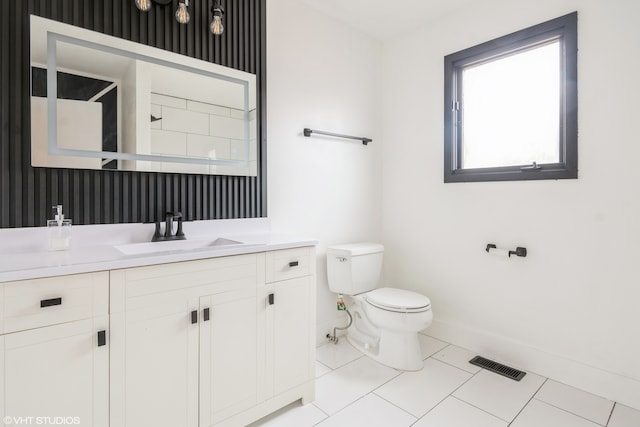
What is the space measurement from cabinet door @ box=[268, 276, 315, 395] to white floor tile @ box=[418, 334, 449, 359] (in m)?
1.00

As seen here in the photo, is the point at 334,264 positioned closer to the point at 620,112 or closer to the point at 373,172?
the point at 373,172

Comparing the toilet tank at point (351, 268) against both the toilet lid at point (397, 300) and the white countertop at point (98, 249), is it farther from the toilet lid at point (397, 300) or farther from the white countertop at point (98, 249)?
the white countertop at point (98, 249)

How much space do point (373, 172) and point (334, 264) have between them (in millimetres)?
949

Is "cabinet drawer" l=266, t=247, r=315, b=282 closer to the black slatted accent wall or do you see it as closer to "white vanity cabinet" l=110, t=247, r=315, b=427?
"white vanity cabinet" l=110, t=247, r=315, b=427

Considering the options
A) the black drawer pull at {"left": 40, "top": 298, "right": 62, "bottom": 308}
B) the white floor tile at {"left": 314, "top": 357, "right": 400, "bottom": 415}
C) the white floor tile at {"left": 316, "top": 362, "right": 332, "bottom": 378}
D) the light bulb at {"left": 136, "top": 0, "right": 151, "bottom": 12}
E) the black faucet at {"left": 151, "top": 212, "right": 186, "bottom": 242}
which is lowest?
the white floor tile at {"left": 314, "top": 357, "right": 400, "bottom": 415}

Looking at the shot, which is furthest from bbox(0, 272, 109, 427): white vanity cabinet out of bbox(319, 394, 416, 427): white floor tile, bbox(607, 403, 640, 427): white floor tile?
bbox(607, 403, 640, 427): white floor tile

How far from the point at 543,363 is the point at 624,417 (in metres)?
0.42

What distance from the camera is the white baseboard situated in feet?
5.73

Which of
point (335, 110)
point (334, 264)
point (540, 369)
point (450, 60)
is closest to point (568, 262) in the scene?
point (540, 369)

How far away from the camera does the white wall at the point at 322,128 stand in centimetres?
219

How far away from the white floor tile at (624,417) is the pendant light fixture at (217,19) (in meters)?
2.81

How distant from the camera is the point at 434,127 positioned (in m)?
2.55

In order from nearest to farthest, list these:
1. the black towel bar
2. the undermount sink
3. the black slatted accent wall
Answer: the black slatted accent wall < the undermount sink < the black towel bar

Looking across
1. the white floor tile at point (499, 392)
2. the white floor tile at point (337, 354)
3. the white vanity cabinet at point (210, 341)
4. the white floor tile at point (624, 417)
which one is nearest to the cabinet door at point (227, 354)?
the white vanity cabinet at point (210, 341)
